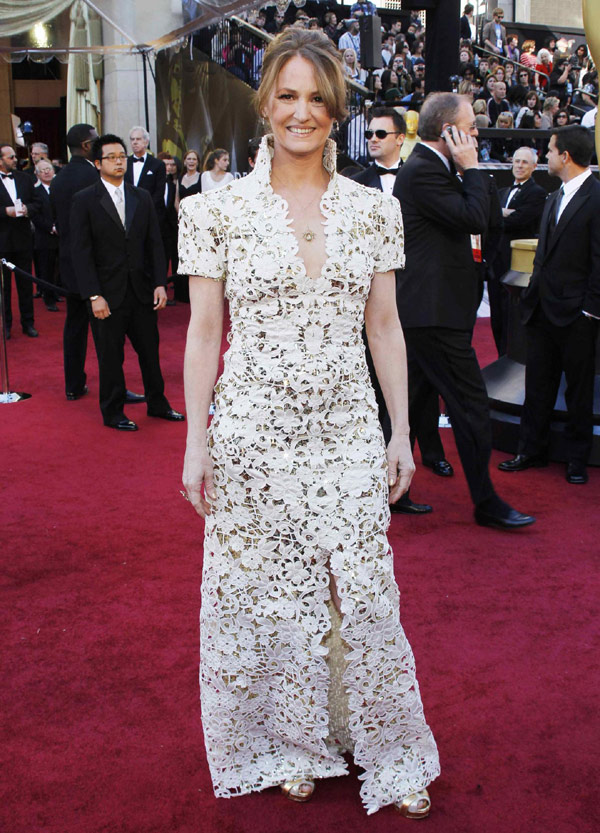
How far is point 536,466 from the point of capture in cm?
555

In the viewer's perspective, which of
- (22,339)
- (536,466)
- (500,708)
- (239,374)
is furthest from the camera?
(22,339)

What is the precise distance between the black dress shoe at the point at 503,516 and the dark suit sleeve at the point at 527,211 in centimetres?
384

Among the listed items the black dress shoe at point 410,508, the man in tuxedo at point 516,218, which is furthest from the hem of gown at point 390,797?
the man in tuxedo at point 516,218

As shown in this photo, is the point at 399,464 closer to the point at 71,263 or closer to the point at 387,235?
the point at 387,235

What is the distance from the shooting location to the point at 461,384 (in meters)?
4.30

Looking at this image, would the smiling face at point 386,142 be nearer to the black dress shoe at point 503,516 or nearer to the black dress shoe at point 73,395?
the black dress shoe at point 503,516

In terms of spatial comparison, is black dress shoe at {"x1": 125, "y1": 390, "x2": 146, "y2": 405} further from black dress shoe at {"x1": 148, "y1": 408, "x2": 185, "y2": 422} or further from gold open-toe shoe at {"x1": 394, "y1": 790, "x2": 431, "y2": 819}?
gold open-toe shoe at {"x1": 394, "y1": 790, "x2": 431, "y2": 819}

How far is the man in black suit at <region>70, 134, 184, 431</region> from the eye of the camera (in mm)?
6145

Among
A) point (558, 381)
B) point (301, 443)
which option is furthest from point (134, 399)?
point (301, 443)

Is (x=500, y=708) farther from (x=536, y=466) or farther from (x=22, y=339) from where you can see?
(x=22, y=339)

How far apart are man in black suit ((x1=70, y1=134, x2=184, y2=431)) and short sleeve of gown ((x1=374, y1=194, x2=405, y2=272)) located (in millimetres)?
4039

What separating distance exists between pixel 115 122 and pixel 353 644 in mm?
13016

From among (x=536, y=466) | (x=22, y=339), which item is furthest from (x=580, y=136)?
(x=22, y=339)

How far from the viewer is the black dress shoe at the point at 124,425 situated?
20.8 feet
